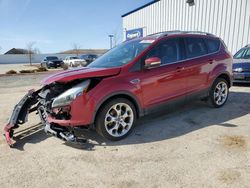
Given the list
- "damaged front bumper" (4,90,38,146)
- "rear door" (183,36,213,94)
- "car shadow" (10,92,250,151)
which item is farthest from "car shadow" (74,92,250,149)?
"damaged front bumper" (4,90,38,146)

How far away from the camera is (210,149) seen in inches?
139

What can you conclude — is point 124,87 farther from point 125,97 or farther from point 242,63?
point 242,63

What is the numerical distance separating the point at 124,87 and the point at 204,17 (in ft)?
37.3

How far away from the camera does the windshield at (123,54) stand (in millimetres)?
4289

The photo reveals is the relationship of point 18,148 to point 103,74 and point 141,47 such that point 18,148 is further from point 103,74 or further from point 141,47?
point 141,47

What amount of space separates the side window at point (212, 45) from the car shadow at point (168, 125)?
1409 mm

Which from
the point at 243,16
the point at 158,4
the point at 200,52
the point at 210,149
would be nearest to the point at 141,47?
the point at 200,52

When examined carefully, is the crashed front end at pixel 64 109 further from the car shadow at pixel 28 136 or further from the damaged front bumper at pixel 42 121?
the car shadow at pixel 28 136

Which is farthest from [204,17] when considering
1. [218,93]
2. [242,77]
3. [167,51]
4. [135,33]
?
[167,51]

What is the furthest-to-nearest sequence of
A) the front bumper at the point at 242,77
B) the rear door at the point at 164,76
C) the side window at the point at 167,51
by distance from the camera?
the front bumper at the point at 242,77 → the side window at the point at 167,51 → the rear door at the point at 164,76

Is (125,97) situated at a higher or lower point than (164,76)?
lower

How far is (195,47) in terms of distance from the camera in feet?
16.8

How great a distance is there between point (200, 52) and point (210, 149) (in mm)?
2465

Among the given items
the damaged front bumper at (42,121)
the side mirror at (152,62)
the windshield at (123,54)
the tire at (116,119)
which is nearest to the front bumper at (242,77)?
the windshield at (123,54)
